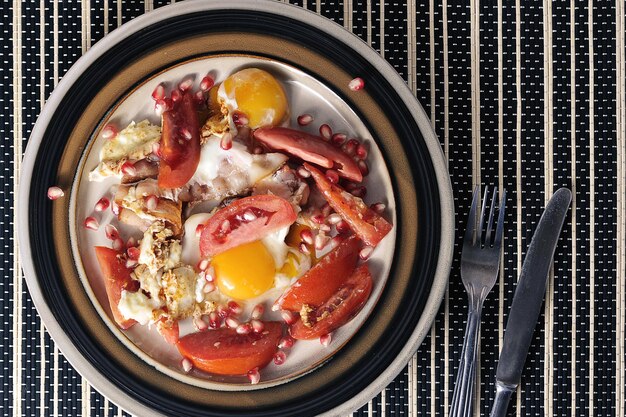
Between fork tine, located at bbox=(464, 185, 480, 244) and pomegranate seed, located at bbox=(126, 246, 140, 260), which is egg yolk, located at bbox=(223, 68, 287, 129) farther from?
fork tine, located at bbox=(464, 185, 480, 244)

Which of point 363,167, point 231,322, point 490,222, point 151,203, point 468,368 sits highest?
point 363,167

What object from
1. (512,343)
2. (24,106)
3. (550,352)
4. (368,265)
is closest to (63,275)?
(24,106)

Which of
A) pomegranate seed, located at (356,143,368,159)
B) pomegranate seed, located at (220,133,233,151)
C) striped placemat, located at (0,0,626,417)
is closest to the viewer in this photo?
pomegranate seed, located at (220,133,233,151)

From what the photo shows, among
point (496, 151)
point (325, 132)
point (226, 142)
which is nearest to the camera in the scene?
point (226, 142)

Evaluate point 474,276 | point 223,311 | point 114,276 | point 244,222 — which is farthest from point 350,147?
point 114,276

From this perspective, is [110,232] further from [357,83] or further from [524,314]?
[524,314]

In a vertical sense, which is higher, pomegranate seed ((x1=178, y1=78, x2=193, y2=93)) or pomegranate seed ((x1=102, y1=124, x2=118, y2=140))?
pomegranate seed ((x1=178, y1=78, x2=193, y2=93))

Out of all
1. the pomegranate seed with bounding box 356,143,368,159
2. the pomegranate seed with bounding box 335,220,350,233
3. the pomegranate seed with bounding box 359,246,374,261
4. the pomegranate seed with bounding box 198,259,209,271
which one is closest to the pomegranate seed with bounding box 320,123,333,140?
the pomegranate seed with bounding box 356,143,368,159
